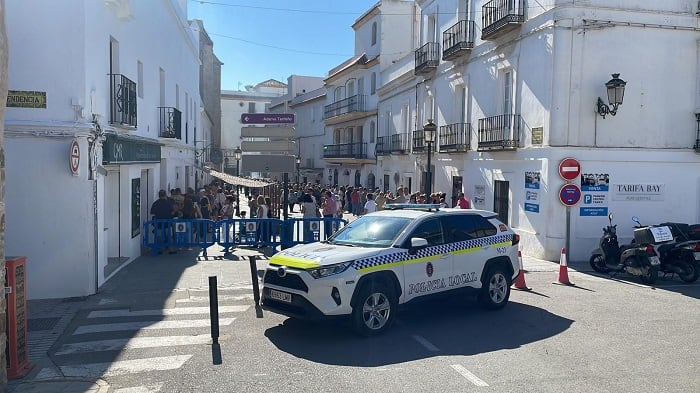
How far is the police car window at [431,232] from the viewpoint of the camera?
8.80 m

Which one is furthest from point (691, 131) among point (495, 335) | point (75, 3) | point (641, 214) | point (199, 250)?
point (75, 3)

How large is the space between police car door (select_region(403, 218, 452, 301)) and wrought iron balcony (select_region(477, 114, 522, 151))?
Result: 831 centimetres

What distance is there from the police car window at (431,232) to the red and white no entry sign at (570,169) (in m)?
6.75

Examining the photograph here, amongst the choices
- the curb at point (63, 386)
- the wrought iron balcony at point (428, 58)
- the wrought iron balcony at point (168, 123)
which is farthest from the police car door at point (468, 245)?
the wrought iron balcony at point (428, 58)

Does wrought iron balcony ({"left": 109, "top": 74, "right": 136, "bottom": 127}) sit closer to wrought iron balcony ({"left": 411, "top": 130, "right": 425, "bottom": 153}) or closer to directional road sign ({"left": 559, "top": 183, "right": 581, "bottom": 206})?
directional road sign ({"left": 559, "top": 183, "right": 581, "bottom": 206})

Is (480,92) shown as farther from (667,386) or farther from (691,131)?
(667,386)

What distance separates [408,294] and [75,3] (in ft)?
24.7

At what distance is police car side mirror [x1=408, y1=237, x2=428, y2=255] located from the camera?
8219mm

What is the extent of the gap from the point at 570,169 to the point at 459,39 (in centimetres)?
784

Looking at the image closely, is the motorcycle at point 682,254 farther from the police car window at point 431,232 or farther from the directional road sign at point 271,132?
the directional road sign at point 271,132


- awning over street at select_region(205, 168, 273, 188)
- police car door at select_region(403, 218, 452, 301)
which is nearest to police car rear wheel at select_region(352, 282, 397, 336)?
police car door at select_region(403, 218, 452, 301)

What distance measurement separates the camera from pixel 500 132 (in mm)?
17422

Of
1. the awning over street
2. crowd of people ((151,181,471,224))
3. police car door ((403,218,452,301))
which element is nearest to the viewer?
police car door ((403,218,452,301))

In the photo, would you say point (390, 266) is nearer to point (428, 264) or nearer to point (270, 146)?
point (428, 264)
